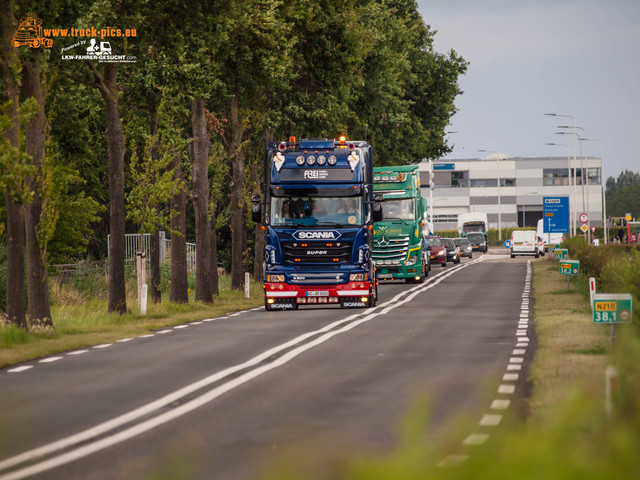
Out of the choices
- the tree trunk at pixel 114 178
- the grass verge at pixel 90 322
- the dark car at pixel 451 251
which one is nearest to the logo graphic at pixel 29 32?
the tree trunk at pixel 114 178

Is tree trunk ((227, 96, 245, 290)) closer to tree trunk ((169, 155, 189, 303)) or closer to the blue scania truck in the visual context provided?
tree trunk ((169, 155, 189, 303))

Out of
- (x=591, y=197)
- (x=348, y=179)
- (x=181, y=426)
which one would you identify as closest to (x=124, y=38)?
(x=348, y=179)

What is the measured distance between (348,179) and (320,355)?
11622 millimetres

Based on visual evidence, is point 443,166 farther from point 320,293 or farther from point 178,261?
point 320,293

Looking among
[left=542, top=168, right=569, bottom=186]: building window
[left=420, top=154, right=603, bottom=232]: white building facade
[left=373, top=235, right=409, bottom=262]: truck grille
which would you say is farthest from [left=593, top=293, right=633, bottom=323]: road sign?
[left=542, top=168, right=569, bottom=186]: building window

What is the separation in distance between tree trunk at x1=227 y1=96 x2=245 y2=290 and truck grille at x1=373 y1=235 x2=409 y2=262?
5699 mm

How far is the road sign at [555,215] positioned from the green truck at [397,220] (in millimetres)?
28974

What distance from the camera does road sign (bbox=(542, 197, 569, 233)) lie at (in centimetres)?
7350

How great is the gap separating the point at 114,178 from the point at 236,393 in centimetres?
1487

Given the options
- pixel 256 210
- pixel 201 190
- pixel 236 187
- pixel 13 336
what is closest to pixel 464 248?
pixel 236 187

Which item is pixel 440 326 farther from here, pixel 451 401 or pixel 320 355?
pixel 451 401

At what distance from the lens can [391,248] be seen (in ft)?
151

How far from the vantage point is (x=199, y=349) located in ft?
62.9

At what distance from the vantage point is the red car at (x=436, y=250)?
71.4m
